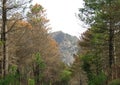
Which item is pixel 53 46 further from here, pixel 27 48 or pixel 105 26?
pixel 105 26

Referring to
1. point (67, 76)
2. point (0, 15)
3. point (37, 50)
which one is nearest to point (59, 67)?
point (67, 76)

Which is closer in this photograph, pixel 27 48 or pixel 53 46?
pixel 27 48

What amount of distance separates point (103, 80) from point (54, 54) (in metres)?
40.7

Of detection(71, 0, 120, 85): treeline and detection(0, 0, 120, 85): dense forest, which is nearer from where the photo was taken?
detection(0, 0, 120, 85): dense forest

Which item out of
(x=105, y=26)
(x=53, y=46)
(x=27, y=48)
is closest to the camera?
(x=105, y=26)

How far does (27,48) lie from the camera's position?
151ft

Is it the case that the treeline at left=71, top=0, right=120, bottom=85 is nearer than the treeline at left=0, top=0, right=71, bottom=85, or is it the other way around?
the treeline at left=0, top=0, right=71, bottom=85

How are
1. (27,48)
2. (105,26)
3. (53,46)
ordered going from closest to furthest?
(105,26) < (27,48) < (53,46)

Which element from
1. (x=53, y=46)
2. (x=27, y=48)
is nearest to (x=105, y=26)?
(x=27, y=48)

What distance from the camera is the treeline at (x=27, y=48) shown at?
782 inches

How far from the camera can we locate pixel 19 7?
781 inches

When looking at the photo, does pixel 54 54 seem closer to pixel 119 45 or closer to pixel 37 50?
pixel 37 50

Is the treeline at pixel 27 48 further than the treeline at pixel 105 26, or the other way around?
the treeline at pixel 105 26

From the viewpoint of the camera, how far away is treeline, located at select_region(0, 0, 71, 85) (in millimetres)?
→ 19859
